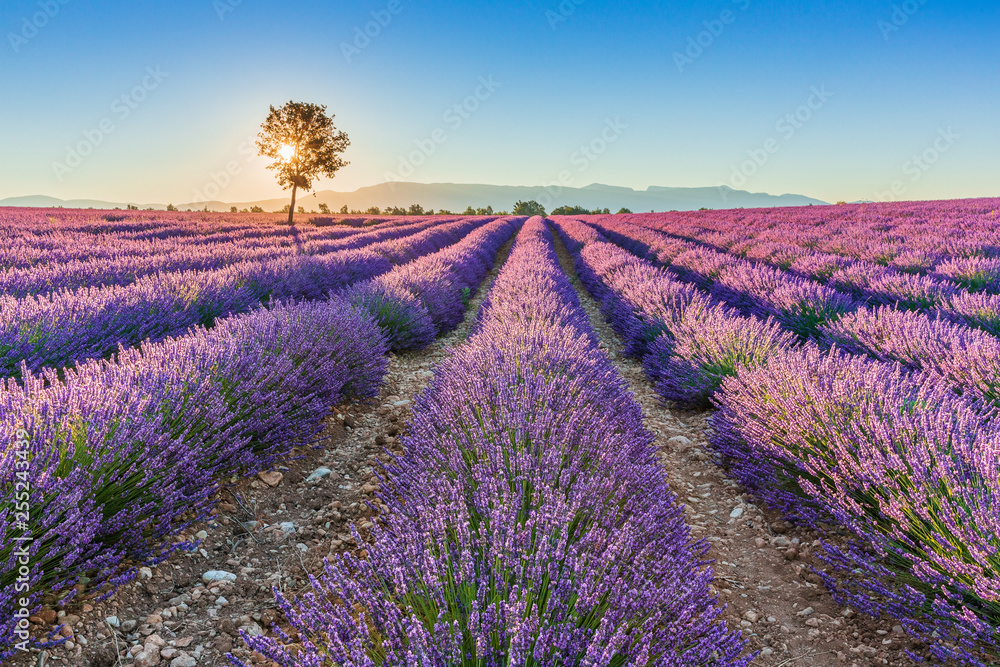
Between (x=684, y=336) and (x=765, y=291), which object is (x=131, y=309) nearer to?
(x=684, y=336)

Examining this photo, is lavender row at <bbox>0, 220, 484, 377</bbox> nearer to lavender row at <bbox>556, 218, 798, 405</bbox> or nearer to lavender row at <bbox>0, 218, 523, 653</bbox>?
lavender row at <bbox>0, 218, 523, 653</bbox>

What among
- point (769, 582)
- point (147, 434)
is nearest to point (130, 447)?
point (147, 434)

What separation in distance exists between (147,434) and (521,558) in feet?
5.35

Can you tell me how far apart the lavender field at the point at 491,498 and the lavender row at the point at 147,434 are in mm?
15

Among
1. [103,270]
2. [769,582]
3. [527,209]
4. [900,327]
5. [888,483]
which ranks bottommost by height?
[769,582]

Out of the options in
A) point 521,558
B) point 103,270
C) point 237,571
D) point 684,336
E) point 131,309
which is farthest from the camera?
point 103,270

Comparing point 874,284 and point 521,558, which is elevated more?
point 874,284

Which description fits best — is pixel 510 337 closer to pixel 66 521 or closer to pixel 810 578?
pixel 810 578

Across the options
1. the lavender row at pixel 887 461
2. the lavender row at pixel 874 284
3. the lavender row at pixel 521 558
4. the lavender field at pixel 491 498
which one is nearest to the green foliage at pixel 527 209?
the lavender row at pixel 874 284

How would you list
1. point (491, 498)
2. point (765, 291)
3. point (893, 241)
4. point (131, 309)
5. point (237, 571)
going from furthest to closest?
point (893, 241) < point (765, 291) < point (131, 309) < point (237, 571) < point (491, 498)

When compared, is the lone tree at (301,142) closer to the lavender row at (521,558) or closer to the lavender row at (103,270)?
the lavender row at (103,270)

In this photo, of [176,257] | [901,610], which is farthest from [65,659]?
[176,257]

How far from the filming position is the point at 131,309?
13.1 feet

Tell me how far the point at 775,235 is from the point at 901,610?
13235 millimetres
